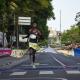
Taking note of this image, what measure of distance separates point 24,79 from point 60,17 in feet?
514

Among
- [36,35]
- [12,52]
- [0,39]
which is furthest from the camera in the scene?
[0,39]

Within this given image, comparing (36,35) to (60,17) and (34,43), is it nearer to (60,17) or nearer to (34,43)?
(34,43)

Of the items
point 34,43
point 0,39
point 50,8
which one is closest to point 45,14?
point 50,8

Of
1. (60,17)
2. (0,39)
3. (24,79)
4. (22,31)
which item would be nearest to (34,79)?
(24,79)

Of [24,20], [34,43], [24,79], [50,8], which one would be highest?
[50,8]

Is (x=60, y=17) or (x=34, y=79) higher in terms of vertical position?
(x=60, y=17)

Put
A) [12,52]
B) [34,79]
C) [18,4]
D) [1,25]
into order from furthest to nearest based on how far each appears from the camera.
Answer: [1,25], [12,52], [18,4], [34,79]

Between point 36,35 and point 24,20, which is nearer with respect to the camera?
point 36,35

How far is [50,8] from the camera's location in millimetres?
93875

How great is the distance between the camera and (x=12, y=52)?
2125 inches

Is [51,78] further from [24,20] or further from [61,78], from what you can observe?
[24,20]

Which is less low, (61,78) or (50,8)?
(50,8)

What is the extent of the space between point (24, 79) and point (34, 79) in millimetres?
375

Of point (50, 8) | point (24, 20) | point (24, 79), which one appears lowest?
point (24, 79)
